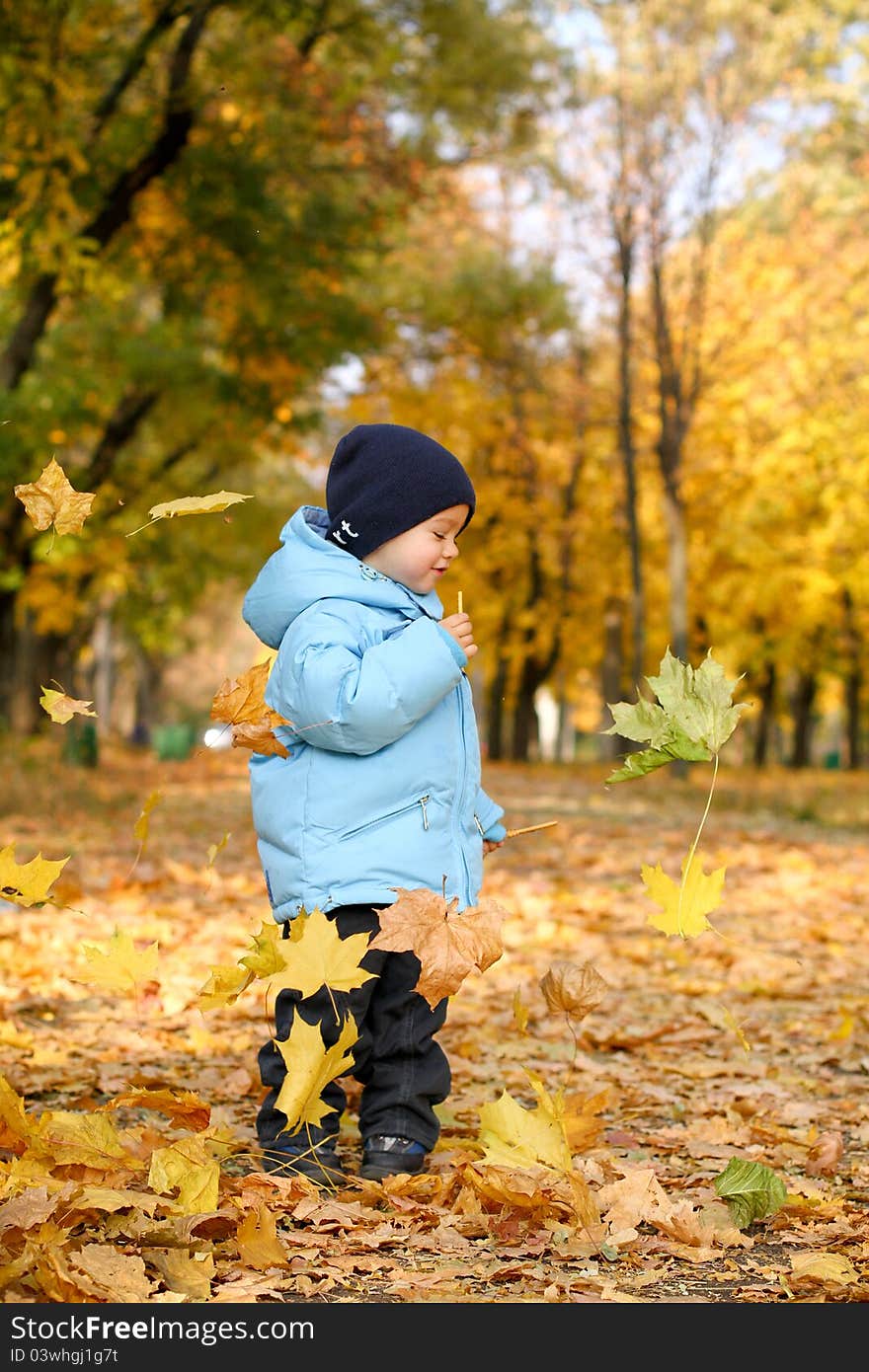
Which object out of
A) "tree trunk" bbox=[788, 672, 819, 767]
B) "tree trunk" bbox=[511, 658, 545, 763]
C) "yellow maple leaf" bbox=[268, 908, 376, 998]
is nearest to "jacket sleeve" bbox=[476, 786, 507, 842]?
"yellow maple leaf" bbox=[268, 908, 376, 998]

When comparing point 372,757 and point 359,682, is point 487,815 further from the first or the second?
point 359,682

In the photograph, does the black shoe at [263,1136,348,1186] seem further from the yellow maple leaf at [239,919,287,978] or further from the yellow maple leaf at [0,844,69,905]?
the yellow maple leaf at [0,844,69,905]

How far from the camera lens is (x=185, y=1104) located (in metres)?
3.21

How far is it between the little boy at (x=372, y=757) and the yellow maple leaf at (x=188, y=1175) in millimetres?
299

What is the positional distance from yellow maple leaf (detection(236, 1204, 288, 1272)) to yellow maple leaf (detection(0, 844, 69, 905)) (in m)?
0.79

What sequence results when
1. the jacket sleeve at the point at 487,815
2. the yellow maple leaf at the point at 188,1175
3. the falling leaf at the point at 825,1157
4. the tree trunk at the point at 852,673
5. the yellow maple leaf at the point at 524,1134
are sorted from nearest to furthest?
the yellow maple leaf at the point at 188,1175 → the yellow maple leaf at the point at 524,1134 → the falling leaf at the point at 825,1157 → the jacket sleeve at the point at 487,815 → the tree trunk at the point at 852,673

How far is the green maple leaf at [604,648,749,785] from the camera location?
3.03 m

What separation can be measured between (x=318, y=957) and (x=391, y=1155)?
22.8 inches

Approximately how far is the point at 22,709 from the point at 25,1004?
14.9 metres

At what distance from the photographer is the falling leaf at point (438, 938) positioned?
282 centimetres

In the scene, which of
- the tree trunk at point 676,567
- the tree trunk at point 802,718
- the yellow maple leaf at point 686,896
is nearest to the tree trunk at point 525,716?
the tree trunk at point 802,718

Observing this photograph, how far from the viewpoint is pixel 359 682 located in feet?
9.95

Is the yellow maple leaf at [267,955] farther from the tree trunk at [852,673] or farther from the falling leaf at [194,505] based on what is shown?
the tree trunk at [852,673]
